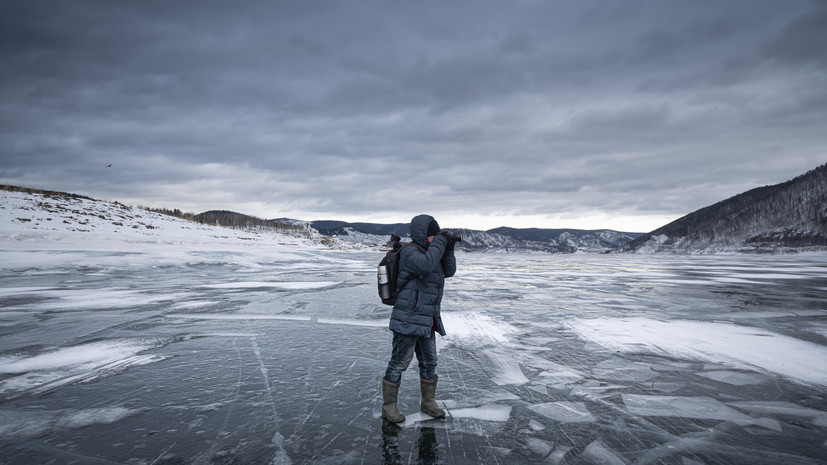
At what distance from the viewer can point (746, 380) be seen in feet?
13.5

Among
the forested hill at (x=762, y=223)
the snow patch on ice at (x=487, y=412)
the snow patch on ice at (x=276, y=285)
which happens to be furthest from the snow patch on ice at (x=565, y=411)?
the forested hill at (x=762, y=223)

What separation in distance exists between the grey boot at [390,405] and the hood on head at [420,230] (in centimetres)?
119

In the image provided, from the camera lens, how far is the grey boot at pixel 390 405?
3.11 metres

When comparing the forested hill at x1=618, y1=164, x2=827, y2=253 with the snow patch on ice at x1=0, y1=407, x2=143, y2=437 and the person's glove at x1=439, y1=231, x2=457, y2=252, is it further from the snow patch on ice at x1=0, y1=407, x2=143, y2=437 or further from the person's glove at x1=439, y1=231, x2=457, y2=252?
the snow patch on ice at x1=0, y1=407, x2=143, y2=437

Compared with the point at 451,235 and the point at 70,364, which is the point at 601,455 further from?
the point at 70,364

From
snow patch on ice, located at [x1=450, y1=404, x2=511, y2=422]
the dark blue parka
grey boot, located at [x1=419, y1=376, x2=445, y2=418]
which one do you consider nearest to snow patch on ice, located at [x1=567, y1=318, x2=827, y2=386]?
snow patch on ice, located at [x1=450, y1=404, x2=511, y2=422]

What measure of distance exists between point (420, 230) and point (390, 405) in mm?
1521

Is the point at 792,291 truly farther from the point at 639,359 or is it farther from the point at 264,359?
the point at 264,359

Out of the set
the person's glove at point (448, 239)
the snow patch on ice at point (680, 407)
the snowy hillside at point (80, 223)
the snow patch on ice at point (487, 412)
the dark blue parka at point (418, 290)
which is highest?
the snowy hillside at point (80, 223)

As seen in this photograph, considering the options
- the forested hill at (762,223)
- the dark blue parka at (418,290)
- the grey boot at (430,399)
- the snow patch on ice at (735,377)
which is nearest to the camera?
the dark blue parka at (418,290)

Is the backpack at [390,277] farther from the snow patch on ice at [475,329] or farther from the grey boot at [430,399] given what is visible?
the snow patch on ice at [475,329]

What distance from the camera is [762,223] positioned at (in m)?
108

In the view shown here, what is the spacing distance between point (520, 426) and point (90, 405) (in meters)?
3.86

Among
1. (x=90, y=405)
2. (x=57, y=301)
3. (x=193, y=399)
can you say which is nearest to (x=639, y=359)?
(x=193, y=399)
